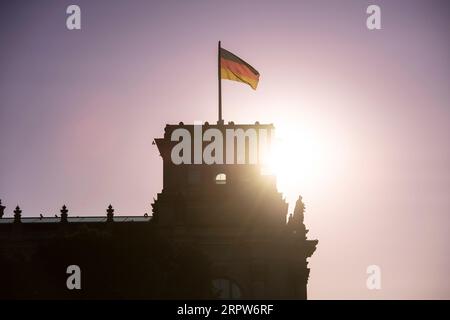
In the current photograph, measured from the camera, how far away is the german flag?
9638 centimetres

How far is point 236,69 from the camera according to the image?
96812 mm

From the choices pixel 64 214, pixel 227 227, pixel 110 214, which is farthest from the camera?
pixel 64 214

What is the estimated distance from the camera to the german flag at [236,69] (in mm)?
96375

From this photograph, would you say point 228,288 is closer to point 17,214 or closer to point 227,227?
point 227,227

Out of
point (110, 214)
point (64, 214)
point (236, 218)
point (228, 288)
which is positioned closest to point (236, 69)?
point (236, 218)

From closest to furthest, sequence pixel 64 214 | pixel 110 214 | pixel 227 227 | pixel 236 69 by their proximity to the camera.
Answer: pixel 236 69
pixel 227 227
pixel 110 214
pixel 64 214

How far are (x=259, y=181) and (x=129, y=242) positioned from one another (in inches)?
804

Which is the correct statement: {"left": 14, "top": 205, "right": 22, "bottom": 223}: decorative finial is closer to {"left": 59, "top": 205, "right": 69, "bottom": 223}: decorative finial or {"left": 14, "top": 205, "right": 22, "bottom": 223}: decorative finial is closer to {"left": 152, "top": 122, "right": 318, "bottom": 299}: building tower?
{"left": 59, "top": 205, "right": 69, "bottom": 223}: decorative finial

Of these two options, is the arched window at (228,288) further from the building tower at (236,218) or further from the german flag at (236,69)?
the german flag at (236,69)

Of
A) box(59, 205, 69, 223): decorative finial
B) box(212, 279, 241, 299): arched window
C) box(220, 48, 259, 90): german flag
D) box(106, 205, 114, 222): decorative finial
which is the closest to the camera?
box(212, 279, 241, 299): arched window

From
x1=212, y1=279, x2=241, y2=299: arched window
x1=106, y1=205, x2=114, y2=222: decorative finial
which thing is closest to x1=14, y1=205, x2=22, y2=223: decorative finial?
x1=106, y1=205, x2=114, y2=222: decorative finial

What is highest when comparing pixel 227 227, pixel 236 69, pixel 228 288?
pixel 236 69

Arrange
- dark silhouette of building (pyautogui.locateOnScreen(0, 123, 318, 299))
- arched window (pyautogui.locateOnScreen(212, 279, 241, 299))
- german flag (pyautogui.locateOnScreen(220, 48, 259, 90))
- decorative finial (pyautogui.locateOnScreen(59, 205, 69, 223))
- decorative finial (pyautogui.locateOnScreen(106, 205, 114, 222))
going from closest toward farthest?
arched window (pyautogui.locateOnScreen(212, 279, 241, 299)), german flag (pyautogui.locateOnScreen(220, 48, 259, 90)), dark silhouette of building (pyautogui.locateOnScreen(0, 123, 318, 299)), decorative finial (pyautogui.locateOnScreen(106, 205, 114, 222)), decorative finial (pyautogui.locateOnScreen(59, 205, 69, 223))
